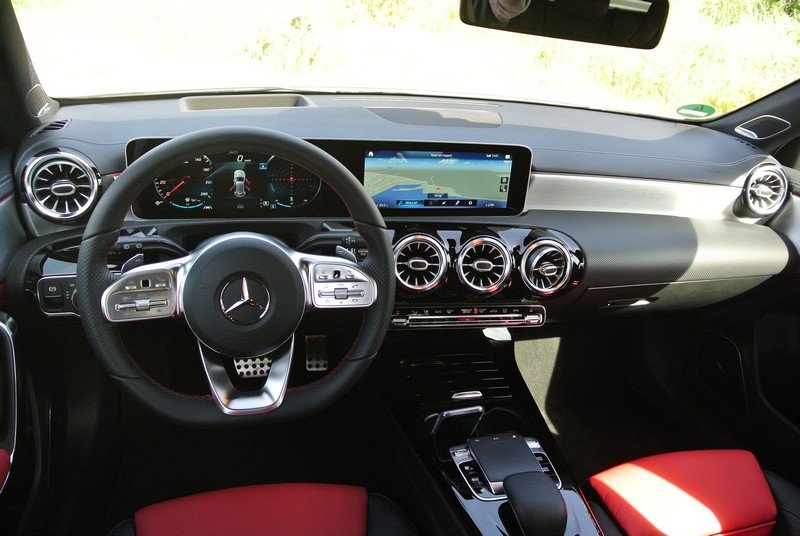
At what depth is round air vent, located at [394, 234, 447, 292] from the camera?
79.7 inches

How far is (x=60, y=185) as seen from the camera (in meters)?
1.84

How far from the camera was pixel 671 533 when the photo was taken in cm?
170

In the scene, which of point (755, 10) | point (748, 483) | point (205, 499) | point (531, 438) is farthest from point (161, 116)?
point (755, 10)

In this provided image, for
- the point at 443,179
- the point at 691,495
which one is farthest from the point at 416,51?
the point at 691,495

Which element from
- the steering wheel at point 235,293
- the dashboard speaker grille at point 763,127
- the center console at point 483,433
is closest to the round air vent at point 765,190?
the dashboard speaker grille at point 763,127

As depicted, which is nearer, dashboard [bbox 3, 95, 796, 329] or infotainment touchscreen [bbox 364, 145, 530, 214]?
dashboard [bbox 3, 95, 796, 329]

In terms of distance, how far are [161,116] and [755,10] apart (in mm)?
4796

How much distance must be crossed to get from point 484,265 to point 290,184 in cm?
66

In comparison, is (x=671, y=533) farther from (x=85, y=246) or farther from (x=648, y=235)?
(x=85, y=246)

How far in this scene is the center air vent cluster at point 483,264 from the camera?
2.04 meters

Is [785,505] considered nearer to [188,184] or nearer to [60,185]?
[188,184]

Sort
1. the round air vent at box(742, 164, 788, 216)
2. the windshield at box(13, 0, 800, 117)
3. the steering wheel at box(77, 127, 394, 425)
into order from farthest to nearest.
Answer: the windshield at box(13, 0, 800, 117) → the round air vent at box(742, 164, 788, 216) → the steering wheel at box(77, 127, 394, 425)

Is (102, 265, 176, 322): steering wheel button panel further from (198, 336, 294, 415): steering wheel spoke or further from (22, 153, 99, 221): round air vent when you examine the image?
(22, 153, 99, 221): round air vent

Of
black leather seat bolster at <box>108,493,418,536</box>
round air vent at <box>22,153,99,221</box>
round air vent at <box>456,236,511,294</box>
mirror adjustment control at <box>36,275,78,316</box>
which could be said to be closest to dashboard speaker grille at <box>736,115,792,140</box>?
round air vent at <box>456,236,511,294</box>
